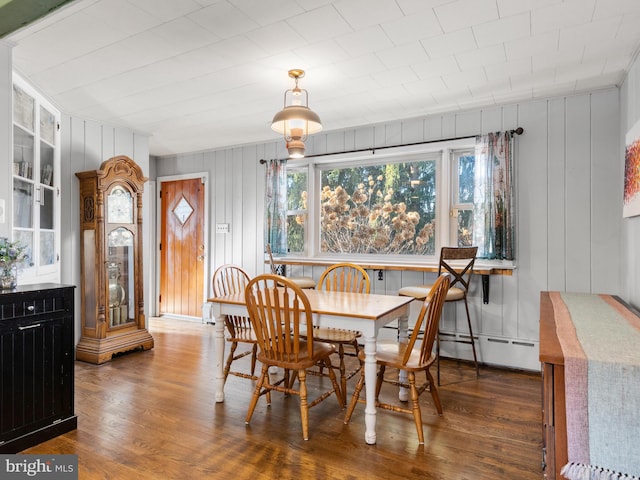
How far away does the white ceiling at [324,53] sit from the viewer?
2.11 metres

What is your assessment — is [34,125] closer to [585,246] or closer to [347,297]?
[347,297]

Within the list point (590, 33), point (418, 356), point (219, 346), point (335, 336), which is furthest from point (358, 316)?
point (590, 33)


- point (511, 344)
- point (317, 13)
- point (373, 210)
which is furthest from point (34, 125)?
point (511, 344)

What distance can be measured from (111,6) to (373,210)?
9.78ft

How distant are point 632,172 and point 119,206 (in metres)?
4.24

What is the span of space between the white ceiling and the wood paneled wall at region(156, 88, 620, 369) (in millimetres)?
210

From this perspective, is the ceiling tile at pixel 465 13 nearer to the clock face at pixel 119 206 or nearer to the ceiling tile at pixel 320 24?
the ceiling tile at pixel 320 24

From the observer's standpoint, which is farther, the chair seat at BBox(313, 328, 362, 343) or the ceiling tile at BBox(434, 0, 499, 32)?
the chair seat at BBox(313, 328, 362, 343)

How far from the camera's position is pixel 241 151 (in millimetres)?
5203

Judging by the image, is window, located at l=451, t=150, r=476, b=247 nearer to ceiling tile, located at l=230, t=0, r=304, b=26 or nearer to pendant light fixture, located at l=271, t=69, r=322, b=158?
pendant light fixture, located at l=271, t=69, r=322, b=158

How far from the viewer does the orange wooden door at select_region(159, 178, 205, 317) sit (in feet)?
18.2

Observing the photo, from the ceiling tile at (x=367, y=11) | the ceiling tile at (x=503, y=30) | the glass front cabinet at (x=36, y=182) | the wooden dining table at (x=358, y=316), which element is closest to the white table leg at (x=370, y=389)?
the wooden dining table at (x=358, y=316)

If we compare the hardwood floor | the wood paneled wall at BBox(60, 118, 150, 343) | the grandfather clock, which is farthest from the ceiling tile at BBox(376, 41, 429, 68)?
the wood paneled wall at BBox(60, 118, 150, 343)

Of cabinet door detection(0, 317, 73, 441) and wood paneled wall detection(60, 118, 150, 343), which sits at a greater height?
wood paneled wall detection(60, 118, 150, 343)
